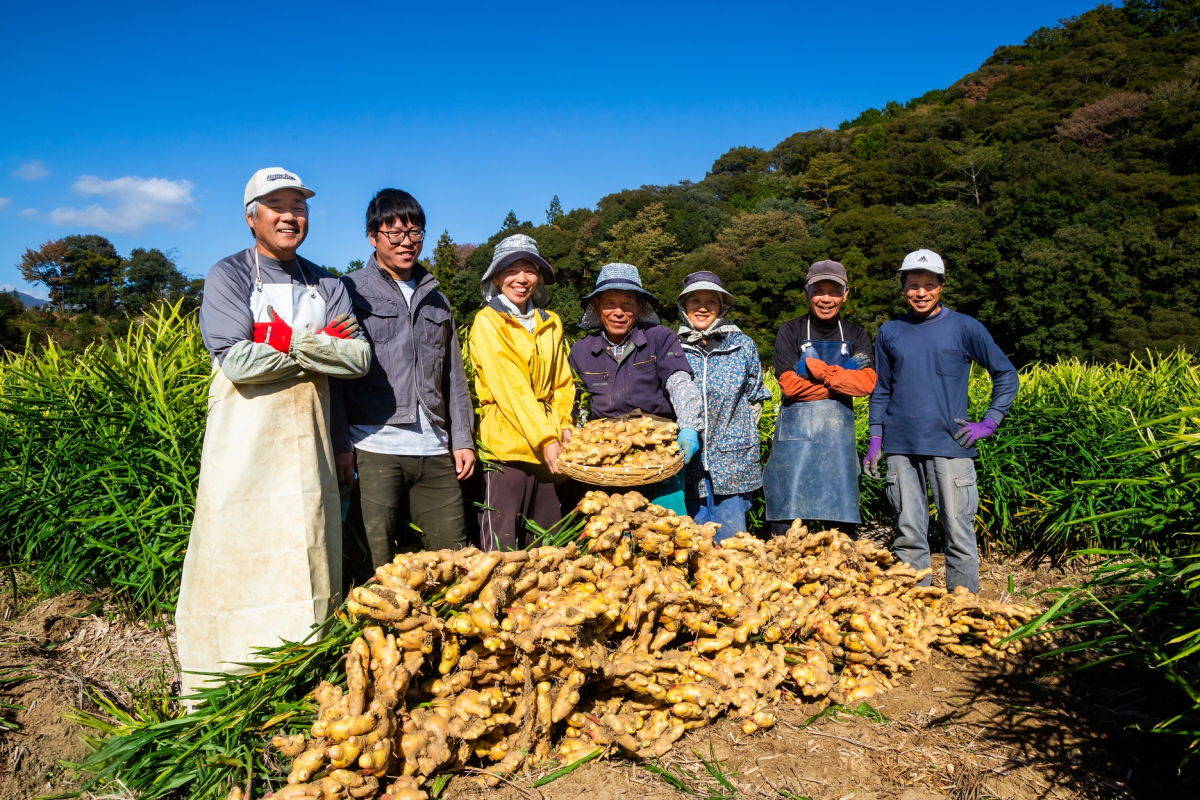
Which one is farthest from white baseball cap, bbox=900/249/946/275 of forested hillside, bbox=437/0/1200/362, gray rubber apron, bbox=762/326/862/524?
forested hillside, bbox=437/0/1200/362

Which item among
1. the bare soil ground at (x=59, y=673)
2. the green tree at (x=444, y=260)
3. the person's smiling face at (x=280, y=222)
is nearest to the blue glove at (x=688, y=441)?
the person's smiling face at (x=280, y=222)

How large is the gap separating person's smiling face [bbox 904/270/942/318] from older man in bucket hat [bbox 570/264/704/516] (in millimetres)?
1225

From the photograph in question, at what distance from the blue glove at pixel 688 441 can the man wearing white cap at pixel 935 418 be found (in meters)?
1.12

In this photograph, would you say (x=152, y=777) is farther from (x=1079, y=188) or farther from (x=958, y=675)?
(x=1079, y=188)

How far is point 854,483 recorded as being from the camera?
129 inches

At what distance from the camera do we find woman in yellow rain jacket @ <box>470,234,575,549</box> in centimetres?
268

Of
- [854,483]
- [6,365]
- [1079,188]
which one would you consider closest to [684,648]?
[854,483]

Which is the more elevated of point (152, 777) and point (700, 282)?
point (700, 282)

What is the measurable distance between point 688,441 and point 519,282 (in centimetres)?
103

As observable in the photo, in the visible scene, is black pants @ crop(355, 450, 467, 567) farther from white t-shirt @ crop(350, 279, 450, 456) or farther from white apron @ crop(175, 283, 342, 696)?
white apron @ crop(175, 283, 342, 696)

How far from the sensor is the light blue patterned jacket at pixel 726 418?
123 inches

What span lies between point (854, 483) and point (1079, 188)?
3035 cm

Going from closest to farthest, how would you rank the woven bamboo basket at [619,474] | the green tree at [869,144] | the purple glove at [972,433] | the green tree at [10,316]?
the woven bamboo basket at [619,474] < the purple glove at [972,433] < the green tree at [10,316] < the green tree at [869,144]

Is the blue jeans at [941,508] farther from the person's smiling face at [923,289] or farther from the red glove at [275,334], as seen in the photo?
the red glove at [275,334]
